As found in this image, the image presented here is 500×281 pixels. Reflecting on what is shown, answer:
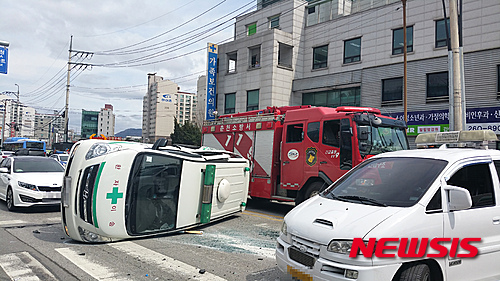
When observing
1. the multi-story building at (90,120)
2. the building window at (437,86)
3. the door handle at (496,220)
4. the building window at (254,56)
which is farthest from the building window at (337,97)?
the multi-story building at (90,120)

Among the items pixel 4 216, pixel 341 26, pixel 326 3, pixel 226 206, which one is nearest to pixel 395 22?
pixel 341 26

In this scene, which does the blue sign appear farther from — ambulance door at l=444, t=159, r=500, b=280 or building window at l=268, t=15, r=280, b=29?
ambulance door at l=444, t=159, r=500, b=280

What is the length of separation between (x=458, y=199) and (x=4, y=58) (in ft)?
77.9

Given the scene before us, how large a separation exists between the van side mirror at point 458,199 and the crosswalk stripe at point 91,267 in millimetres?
4019

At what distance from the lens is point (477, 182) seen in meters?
4.53

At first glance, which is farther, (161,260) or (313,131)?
(313,131)

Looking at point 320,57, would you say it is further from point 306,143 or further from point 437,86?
point 306,143

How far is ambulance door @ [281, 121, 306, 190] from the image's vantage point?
33.9ft

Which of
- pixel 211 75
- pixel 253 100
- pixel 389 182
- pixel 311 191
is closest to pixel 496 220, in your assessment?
pixel 389 182

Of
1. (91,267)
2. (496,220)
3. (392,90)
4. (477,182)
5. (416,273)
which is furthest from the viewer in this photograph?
(392,90)

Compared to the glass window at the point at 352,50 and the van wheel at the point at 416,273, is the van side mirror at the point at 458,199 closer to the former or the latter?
the van wheel at the point at 416,273

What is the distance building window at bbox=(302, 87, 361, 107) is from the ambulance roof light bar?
767 inches

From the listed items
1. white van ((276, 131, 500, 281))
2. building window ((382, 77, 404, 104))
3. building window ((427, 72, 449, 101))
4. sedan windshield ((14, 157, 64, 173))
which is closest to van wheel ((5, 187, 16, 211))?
sedan windshield ((14, 157, 64, 173))

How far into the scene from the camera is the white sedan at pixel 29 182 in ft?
34.6
